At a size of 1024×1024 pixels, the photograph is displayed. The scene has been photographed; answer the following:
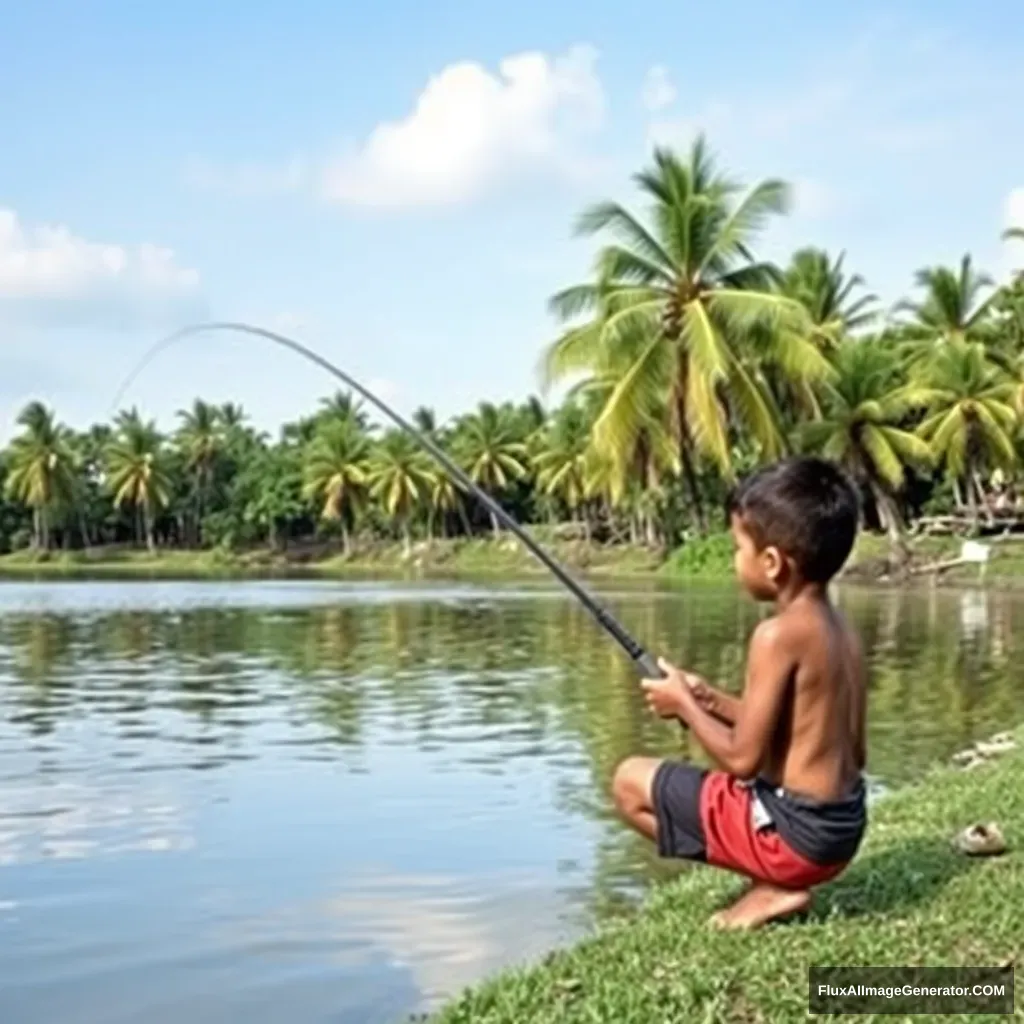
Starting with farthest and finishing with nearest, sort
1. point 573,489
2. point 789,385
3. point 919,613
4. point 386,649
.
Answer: point 573,489
point 789,385
point 919,613
point 386,649

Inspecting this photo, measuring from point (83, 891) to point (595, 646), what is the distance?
14103mm

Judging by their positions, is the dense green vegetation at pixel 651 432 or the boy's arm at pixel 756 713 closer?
Result: the boy's arm at pixel 756 713

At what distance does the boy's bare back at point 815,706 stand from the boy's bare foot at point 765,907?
339 mm

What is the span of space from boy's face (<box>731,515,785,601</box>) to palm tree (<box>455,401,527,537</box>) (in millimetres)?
59444

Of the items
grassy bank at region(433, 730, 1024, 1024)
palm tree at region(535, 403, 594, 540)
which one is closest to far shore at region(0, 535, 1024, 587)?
palm tree at region(535, 403, 594, 540)

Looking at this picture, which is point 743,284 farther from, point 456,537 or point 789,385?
point 456,537

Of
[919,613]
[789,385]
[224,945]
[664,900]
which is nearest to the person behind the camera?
[664,900]

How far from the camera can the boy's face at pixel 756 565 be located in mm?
4402

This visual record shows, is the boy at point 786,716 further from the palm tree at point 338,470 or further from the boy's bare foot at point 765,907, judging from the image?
the palm tree at point 338,470

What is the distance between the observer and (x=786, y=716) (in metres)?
4.33

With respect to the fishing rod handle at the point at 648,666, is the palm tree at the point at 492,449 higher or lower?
higher

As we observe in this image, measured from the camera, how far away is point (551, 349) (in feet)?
96.8

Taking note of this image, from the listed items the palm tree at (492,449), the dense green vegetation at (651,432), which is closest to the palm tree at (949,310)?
the dense green vegetation at (651,432)

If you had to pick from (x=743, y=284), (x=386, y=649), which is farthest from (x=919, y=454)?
(x=386, y=649)
